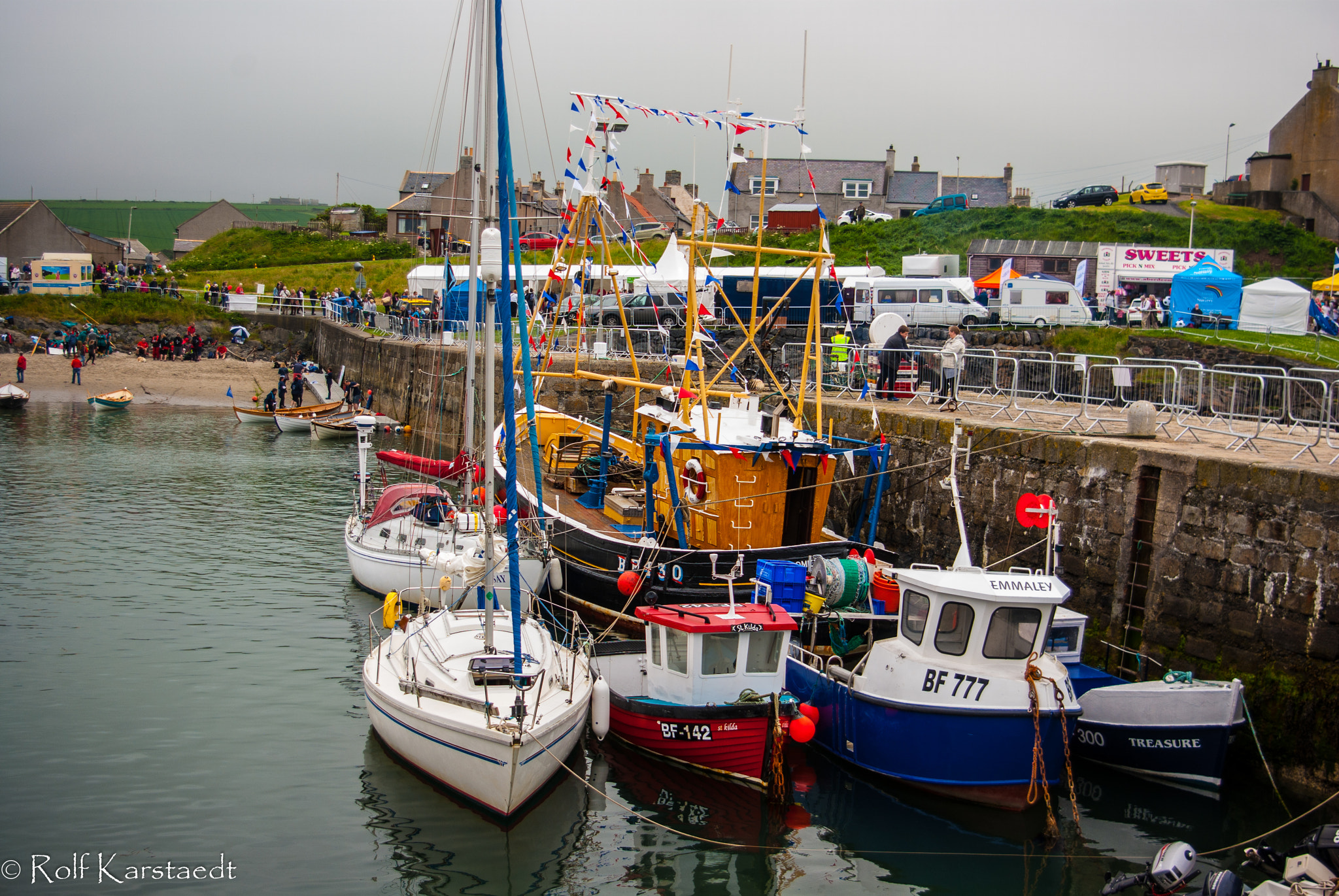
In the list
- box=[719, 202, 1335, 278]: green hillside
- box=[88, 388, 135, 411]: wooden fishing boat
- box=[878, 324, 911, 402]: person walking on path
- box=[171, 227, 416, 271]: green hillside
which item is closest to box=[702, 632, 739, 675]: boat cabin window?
box=[878, 324, 911, 402]: person walking on path

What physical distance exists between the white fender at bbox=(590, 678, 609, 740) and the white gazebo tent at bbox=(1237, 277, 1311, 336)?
78.6 ft

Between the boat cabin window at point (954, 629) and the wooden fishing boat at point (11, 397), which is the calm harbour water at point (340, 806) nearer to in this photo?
the boat cabin window at point (954, 629)

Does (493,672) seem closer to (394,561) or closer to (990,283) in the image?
(394,561)

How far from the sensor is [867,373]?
877 inches

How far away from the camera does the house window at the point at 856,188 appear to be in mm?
58594

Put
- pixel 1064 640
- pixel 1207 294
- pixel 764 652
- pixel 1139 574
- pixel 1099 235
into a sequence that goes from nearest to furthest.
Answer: pixel 764 652, pixel 1064 640, pixel 1139 574, pixel 1207 294, pixel 1099 235

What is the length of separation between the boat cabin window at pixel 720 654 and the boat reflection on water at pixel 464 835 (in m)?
1.91

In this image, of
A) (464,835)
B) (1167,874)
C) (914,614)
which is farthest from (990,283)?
(464,835)

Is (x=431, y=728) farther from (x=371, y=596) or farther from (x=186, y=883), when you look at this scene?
(x=371, y=596)

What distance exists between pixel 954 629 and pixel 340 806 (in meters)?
6.55

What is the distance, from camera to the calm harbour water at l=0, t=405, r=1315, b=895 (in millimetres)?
9016

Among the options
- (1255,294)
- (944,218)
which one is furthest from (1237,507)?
(944,218)

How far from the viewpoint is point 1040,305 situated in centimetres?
2980

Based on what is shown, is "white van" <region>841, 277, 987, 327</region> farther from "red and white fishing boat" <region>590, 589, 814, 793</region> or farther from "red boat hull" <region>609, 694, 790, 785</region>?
"red boat hull" <region>609, 694, 790, 785</region>
